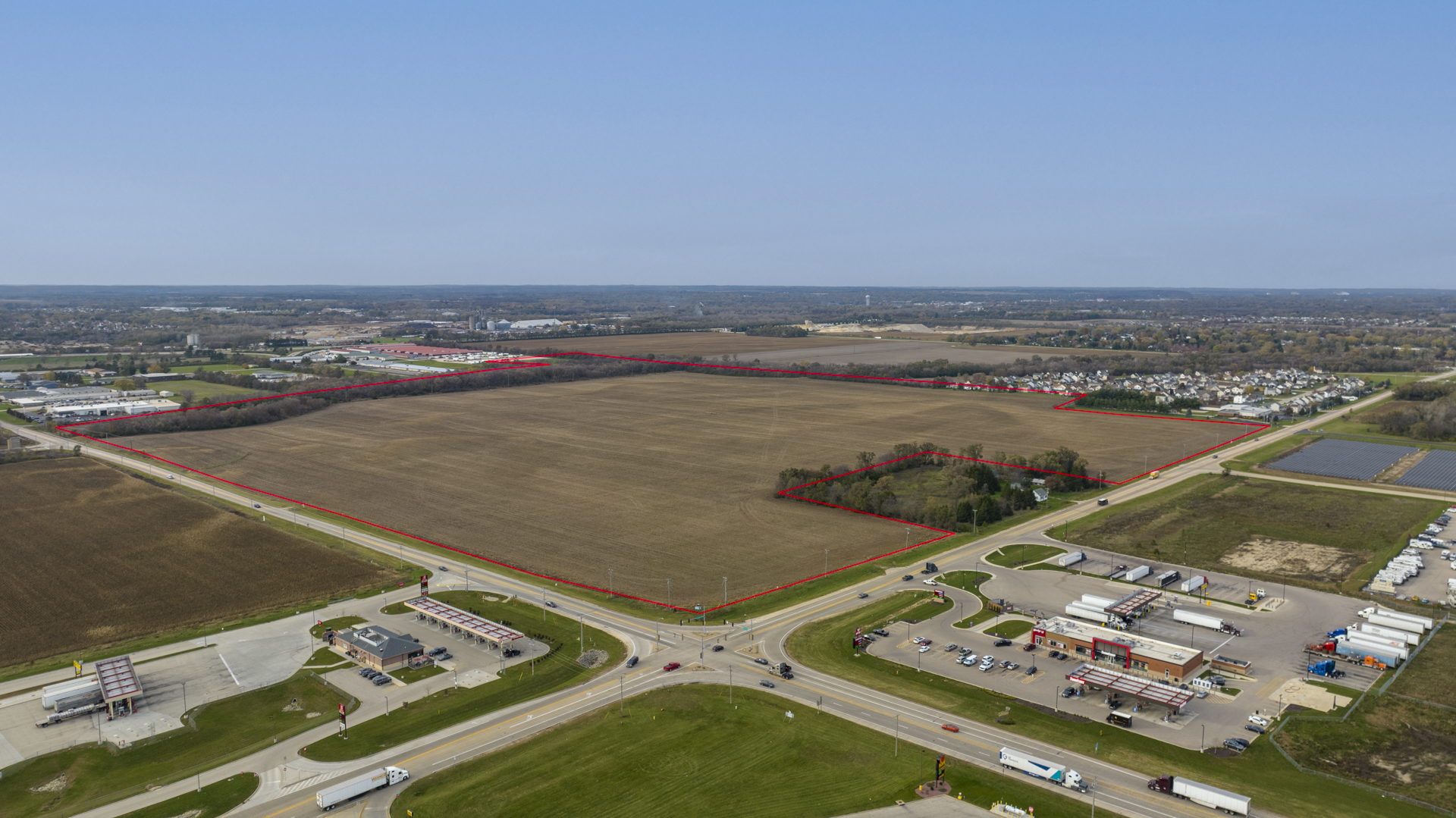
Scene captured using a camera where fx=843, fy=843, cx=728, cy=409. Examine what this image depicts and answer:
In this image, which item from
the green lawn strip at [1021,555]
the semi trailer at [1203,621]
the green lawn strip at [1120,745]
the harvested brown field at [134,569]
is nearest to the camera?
the green lawn strip at [1120,745]

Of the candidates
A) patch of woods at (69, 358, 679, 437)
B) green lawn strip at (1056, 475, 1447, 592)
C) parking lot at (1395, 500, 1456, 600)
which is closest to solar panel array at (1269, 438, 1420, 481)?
green lawn strip at (1056, 475, 1447, 592)

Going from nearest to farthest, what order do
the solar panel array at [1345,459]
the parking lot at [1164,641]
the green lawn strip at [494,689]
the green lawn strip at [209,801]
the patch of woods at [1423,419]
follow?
the green lawn strip at [209,801] < the green lawn strip at [494,689] < the parking lot at [1164,641] < the solar panel array at [1345,459] < the patch of woods at [1423,419]

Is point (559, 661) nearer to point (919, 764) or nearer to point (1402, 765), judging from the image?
point (919, 764)

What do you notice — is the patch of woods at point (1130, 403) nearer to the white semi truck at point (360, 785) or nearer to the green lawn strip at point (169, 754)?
the green lawn strip at point (169, 754)

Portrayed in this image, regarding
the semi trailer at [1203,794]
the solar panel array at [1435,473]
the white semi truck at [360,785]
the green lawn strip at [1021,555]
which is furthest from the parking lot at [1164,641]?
the solar panel array at [1435,473]

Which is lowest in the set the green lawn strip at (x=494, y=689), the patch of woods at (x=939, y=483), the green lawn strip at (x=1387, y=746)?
the green lawn strip at (x=494, y=689)

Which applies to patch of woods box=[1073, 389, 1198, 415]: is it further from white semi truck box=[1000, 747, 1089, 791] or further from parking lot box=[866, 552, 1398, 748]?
white semi truck box=[1000, 747, 1089, 791]

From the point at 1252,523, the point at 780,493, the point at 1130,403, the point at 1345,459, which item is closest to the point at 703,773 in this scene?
the point at 780,493
